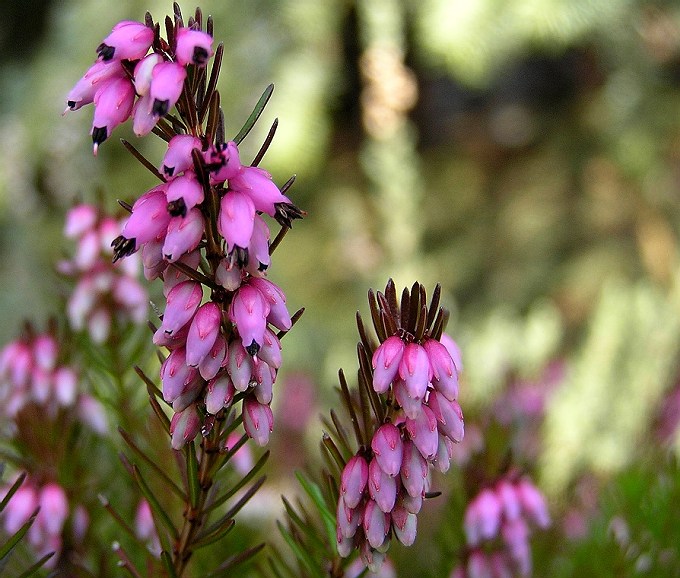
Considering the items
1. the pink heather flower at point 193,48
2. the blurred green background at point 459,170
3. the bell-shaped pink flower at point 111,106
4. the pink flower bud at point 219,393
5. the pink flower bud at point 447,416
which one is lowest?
the pink flower bud at point 447,416

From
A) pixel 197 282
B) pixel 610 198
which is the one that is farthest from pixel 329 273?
pixel 197 282

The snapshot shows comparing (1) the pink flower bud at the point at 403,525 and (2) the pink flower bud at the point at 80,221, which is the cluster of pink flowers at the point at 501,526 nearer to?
(1) the pink flower bud at the point at 403,525

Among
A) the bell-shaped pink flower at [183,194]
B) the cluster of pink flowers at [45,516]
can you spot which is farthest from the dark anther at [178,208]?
the cluster of pink flowers at [45,516]

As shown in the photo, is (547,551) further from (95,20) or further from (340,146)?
(340,146)

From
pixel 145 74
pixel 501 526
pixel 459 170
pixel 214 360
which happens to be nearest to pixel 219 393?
pixel 214 360

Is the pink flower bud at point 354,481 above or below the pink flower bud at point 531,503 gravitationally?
above

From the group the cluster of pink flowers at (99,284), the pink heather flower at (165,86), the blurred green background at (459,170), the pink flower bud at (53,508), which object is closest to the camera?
the pink heather flower at (165,86)

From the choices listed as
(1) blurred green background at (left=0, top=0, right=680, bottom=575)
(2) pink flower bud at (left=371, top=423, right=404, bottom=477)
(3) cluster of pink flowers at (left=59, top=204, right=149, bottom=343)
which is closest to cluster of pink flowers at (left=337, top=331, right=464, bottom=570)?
(2) pink flower bud at (left=371, top=423, right=404, bottom=477)
